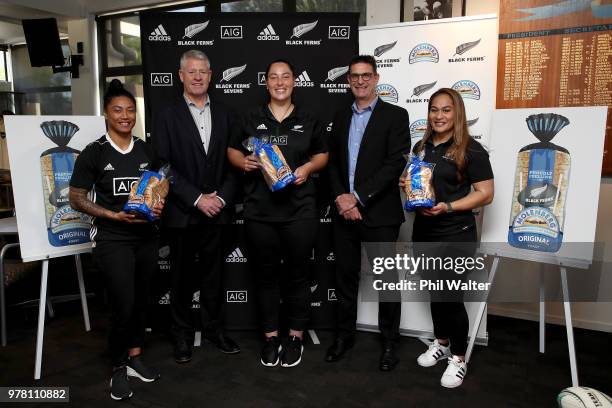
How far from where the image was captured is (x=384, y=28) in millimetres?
3004

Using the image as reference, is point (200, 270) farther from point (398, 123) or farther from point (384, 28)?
point (384, 28)

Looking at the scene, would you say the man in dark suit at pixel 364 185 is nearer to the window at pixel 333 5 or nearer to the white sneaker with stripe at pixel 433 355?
the white sneaker with stripe at pixel 433 355

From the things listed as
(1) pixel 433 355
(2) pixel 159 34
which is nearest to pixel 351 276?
(1) pixel 433 355

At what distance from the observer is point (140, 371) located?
2.48 m

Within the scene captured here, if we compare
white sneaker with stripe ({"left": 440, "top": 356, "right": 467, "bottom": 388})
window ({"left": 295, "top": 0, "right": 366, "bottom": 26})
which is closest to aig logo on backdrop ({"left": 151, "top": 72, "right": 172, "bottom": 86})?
white sneaker with stripe ({"left": 440, "top": 356, "right": 467, "bottom": 388})

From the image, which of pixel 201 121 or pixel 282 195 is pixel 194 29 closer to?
pixel 201 121

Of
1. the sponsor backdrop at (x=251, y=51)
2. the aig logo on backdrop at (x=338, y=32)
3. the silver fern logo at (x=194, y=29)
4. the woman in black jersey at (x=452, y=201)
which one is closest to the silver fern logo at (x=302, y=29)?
the sponsor backdrop at (x=251, y=51)

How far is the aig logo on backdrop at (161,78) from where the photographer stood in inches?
120

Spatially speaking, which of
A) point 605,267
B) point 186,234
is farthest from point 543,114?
point 186,234

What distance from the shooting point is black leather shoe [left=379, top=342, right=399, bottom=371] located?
8.56 ft

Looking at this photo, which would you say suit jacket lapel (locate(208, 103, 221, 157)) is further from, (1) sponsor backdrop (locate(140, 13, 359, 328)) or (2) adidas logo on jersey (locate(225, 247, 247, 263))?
(2) adidas logo on jersey (locate(225, 247, 247, 263))

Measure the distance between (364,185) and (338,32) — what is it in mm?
1123

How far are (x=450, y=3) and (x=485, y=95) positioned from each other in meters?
1.18

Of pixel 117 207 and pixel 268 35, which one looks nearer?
pixel 117 207
